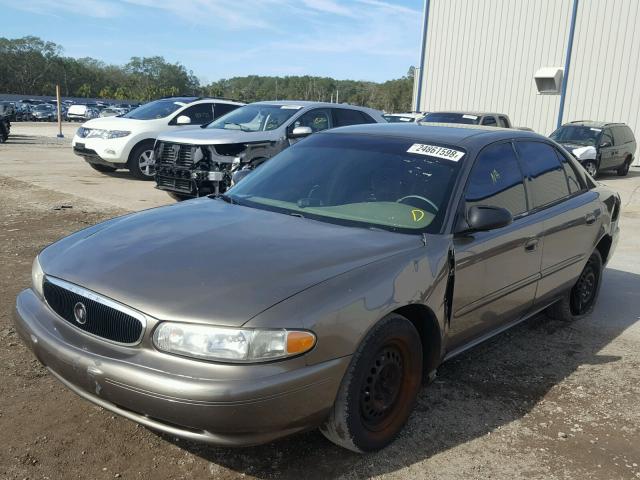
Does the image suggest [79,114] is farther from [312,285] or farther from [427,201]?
[312,285]

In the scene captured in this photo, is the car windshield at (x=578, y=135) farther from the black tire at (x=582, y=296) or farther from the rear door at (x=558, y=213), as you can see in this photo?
the rear door at (x=558, y=213)

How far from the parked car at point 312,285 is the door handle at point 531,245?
1cm

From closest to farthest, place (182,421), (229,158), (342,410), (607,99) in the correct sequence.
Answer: (182,421) < (342,410) < (229,158) < (607,99)

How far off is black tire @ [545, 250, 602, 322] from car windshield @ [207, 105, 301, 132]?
19.5 feet

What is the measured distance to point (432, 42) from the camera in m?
27.3

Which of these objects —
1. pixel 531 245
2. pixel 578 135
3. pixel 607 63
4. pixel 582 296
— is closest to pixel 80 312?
pixel 531 245

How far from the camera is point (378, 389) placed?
2.94 metres

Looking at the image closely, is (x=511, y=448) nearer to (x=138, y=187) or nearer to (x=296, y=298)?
(x=296, y=298)

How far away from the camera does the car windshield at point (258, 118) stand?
32.6 ft

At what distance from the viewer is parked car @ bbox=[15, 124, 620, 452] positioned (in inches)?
94.5

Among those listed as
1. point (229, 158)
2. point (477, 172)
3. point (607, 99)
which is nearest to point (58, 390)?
point (477, 172)

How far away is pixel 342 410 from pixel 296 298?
1.89ft

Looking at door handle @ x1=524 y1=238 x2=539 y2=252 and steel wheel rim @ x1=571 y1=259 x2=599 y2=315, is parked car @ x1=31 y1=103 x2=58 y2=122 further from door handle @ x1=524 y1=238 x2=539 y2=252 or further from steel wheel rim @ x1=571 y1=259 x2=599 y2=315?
door handle @ x1=524 y1=238 x2=539 y2=252

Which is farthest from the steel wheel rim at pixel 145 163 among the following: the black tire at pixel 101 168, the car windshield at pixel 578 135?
the car windshield at pixel 578 135
